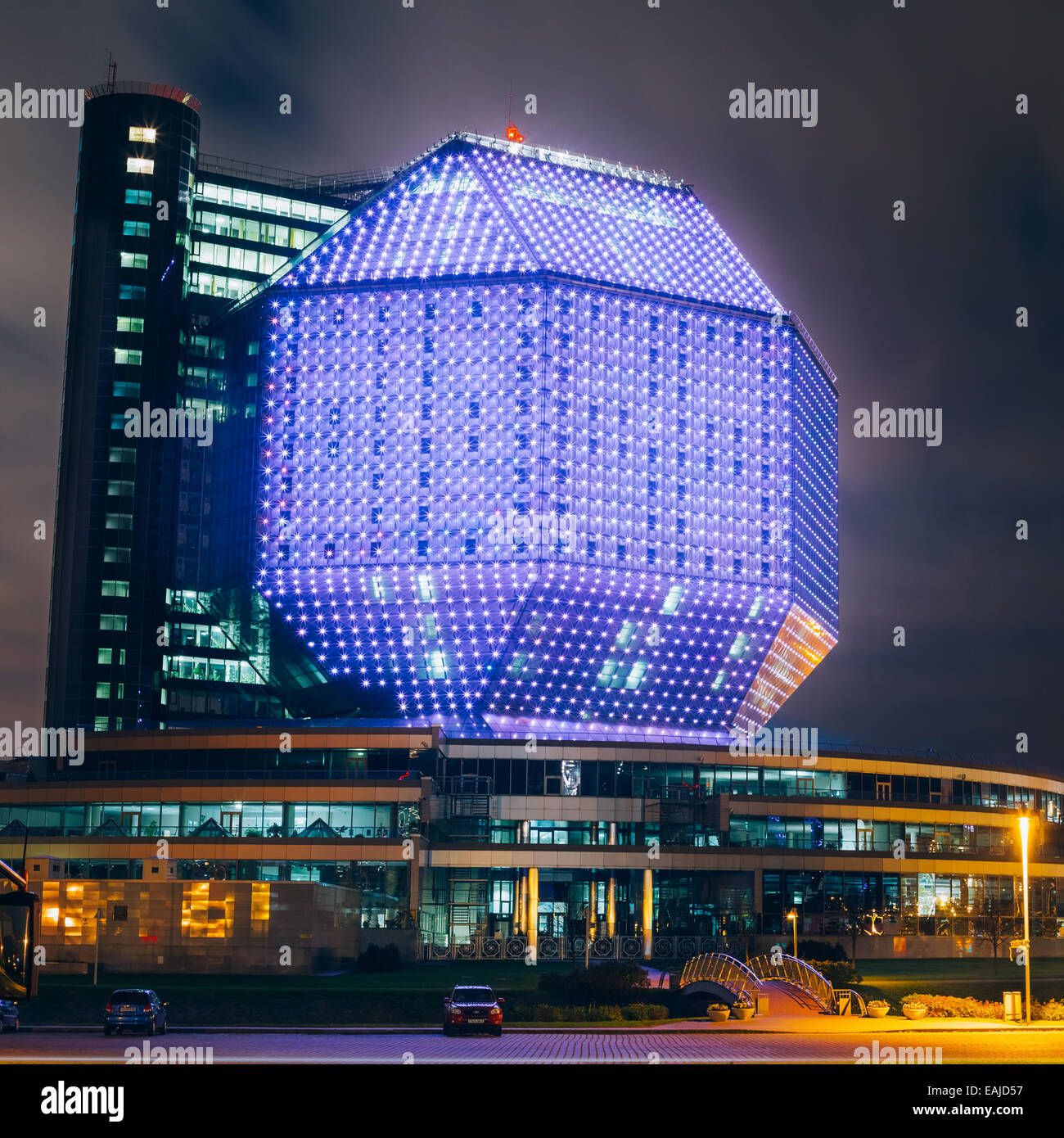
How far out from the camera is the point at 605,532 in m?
119

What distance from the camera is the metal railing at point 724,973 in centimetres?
6147

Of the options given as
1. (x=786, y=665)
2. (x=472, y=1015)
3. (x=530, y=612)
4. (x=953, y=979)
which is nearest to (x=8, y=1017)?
(x=472, y=1015)

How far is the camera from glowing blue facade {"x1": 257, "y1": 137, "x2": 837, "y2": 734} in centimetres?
11794

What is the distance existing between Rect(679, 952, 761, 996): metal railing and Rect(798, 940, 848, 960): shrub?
2242 cm

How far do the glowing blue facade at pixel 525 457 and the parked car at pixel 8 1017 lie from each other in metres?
67.0

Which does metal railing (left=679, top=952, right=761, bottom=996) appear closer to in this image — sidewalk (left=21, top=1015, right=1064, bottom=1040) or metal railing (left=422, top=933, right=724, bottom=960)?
sidewalk (left=21, top=1015, right=1064, bottom=1040)

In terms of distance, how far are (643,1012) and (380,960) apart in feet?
97.2

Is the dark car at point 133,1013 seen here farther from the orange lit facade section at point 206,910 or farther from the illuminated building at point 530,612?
the illuminated building at point 530,612

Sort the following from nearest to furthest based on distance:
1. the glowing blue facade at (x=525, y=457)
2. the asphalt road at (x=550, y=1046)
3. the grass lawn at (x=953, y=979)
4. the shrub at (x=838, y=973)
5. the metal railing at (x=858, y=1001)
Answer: the asphalt road at (x=550, y=1046) < the metal railing at (x=858, y=1001) < the grass lawn at (x=953, y=979) < the shrub at (x=838, y=973) < the glowing blue facade at (x=525, y=457)

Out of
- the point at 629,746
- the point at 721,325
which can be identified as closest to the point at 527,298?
the point at 721,325

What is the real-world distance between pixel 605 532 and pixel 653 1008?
6420 centimetres

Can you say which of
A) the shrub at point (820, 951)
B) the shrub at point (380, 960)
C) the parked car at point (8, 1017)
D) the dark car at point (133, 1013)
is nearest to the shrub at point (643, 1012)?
the dark car at point (133, 1013)

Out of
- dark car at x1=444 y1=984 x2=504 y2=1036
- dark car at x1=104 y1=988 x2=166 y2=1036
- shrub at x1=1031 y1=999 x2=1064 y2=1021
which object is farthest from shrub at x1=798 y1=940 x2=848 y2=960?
dark car at x1=104 y1=988 x2=166 y2=1036

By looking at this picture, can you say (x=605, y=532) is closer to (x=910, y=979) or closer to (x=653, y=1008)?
(x=910, y=979)
